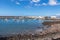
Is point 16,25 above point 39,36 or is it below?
above

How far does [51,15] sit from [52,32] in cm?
36

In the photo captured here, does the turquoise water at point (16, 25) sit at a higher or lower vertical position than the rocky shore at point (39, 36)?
higher

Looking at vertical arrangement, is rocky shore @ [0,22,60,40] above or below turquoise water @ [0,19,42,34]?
below

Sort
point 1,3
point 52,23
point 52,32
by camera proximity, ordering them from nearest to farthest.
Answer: point 1,3 < point 52,32 < point 52,23

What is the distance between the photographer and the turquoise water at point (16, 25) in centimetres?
319

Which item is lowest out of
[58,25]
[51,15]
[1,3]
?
[58,25]

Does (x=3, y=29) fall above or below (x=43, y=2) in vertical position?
below

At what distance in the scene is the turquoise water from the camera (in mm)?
3195

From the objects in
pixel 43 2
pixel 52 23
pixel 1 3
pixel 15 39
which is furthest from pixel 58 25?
pixel 1 3

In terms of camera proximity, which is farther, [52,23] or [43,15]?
[52,23]

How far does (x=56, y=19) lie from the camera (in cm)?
331

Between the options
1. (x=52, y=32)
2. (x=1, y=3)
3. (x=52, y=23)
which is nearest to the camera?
(x=1, y=3)

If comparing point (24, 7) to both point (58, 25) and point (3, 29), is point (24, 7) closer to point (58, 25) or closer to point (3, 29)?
point (3, 29)

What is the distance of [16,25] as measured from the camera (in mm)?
3254
